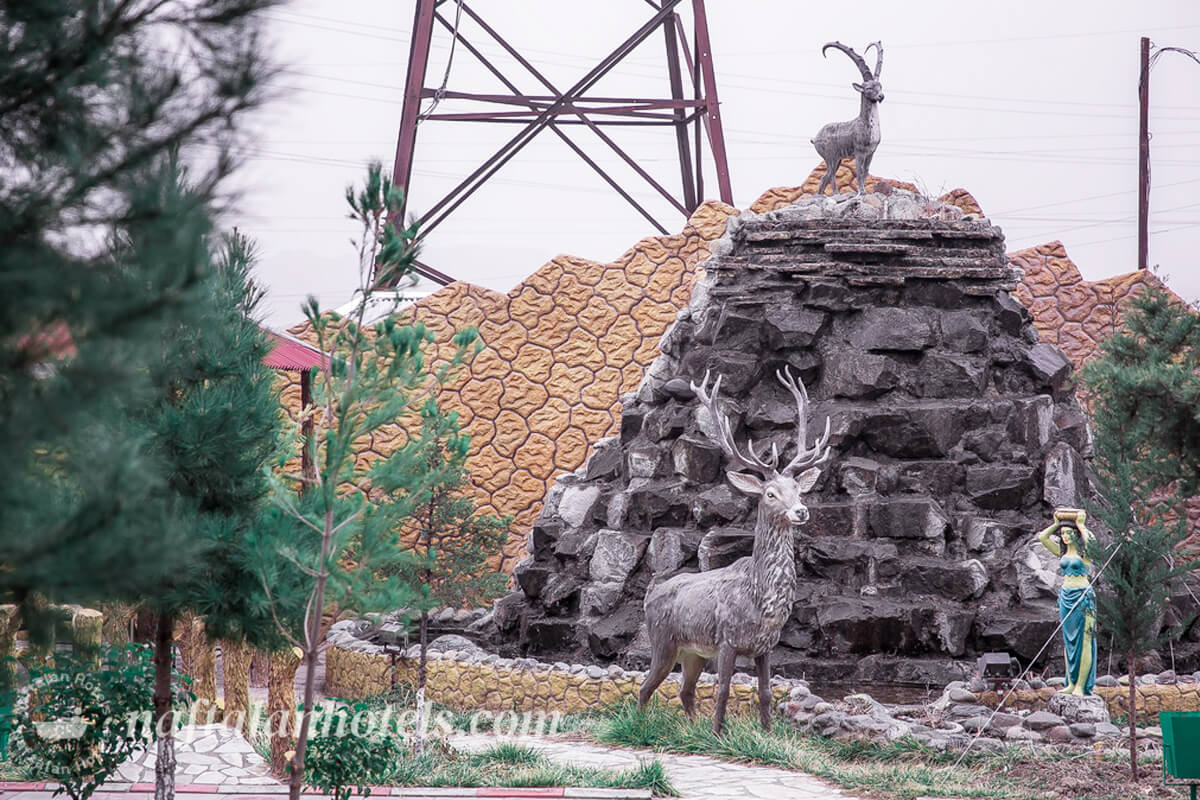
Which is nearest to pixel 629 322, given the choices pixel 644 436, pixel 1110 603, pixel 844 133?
pixel 644 436

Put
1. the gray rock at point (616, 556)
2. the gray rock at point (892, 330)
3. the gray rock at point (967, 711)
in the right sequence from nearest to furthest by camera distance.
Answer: the gray rock at point (967, 711), the gray rock at point (616, 556), the gray rock at point (892, 330)

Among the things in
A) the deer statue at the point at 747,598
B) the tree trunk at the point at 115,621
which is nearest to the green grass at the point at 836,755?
the deer statue at the point at 747,598

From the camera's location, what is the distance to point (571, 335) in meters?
13.8

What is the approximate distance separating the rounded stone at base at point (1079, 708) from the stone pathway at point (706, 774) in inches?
100

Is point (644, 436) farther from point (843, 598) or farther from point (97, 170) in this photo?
point (97, 170)

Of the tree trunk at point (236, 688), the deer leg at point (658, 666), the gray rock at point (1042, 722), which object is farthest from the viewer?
the deer leg at point (658, 666)

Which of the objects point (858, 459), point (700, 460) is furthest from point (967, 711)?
point (700, 460)

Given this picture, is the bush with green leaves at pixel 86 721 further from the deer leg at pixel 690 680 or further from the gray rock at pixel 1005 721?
the gray rock at pixel 1005 721

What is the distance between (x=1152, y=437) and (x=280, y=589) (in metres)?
3.72

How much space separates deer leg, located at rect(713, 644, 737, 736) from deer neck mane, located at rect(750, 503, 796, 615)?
0.35 metres

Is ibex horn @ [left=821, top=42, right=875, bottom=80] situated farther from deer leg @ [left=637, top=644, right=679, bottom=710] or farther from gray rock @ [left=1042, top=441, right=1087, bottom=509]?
deer leg @ [left=637, top=644, right=679, bottom=710]

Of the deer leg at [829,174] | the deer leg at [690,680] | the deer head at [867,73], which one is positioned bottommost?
the deer leg at [690,680]

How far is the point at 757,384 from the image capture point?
11.3m

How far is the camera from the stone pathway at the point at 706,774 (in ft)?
19.5
